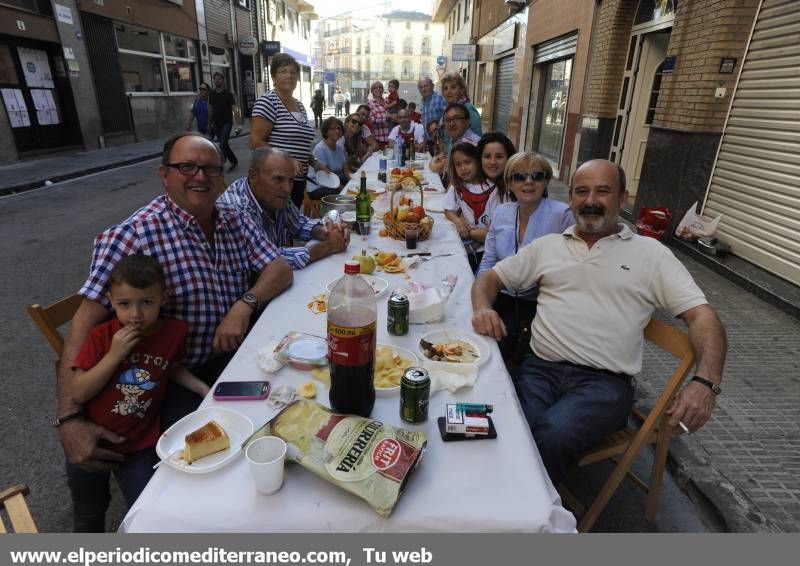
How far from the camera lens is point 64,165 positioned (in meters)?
10.2

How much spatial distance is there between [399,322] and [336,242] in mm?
1247

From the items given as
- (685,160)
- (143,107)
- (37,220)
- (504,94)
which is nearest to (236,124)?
(143,107)

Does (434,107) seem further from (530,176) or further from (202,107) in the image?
(202,107)

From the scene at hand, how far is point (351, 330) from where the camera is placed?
4.20 feet

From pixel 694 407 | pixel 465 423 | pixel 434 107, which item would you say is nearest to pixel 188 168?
pixel 465 423

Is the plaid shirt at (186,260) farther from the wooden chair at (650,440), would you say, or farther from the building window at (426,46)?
the building window at (426,46)

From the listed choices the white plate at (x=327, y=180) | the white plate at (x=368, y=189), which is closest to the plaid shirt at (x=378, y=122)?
the white plate at (x=327, y=180)

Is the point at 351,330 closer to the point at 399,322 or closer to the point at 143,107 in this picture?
the point at 399,322

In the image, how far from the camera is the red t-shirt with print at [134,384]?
65.9 inches

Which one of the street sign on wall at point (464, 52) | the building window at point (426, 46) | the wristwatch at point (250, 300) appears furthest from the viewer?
the building window at point (426, 46)

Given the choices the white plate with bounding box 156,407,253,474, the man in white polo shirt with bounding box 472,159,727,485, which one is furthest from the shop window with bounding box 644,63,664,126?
the white plate with bounding box 156,407,253,474

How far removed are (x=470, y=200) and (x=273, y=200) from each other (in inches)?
70.3

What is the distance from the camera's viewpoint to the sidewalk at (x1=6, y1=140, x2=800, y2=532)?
2.15 metres

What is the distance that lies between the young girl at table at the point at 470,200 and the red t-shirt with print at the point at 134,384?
247 cm
